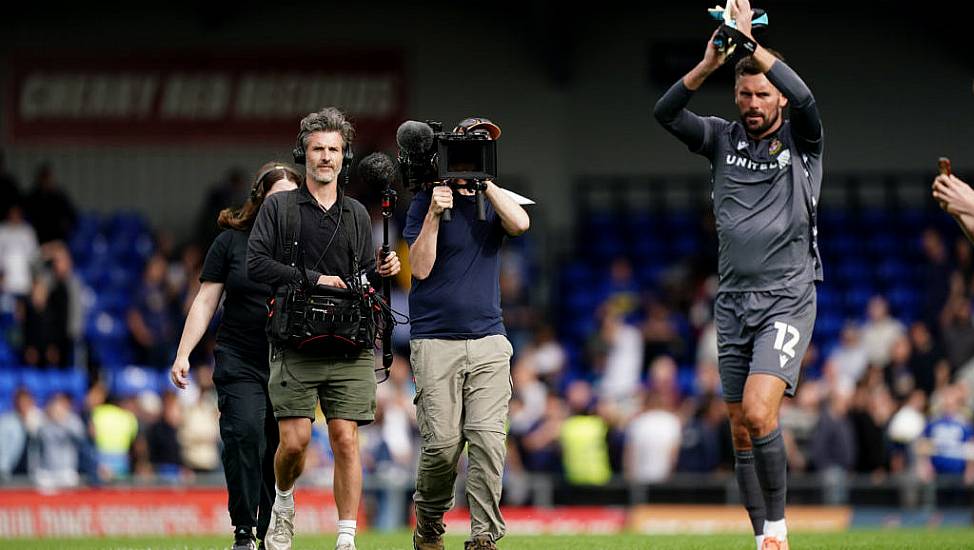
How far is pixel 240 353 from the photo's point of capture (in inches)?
349

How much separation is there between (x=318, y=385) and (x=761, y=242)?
2.33m

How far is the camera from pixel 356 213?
28.1 ft

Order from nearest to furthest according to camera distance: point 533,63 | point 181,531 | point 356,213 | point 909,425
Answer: point 356,213
point 181,531
point 909,425
point 533,63

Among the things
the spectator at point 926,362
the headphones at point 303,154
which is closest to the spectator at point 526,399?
the spectator at point 926,362

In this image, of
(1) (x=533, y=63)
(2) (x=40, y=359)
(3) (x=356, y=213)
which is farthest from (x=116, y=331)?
(3) (x=356, y=213)

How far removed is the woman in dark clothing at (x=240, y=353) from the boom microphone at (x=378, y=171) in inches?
27.7

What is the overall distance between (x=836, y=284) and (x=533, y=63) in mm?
5746

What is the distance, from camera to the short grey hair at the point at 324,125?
843cm

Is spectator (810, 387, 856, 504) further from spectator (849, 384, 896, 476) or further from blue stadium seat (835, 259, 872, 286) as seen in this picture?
blue stadium seat (835, 259, 872, 286)

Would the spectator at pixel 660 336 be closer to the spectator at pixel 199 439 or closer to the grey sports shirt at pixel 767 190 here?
the spectator at pixel 199 439

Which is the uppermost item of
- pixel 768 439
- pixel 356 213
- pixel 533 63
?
pixel 533 63

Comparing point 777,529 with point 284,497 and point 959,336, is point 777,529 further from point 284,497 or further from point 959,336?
point 959,336

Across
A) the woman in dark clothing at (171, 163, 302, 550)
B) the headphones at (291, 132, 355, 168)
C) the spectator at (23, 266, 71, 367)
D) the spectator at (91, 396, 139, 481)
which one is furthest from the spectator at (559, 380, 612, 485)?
the headphones at (291, 132, 355, 168)

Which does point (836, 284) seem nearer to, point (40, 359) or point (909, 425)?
point (909, 425)
